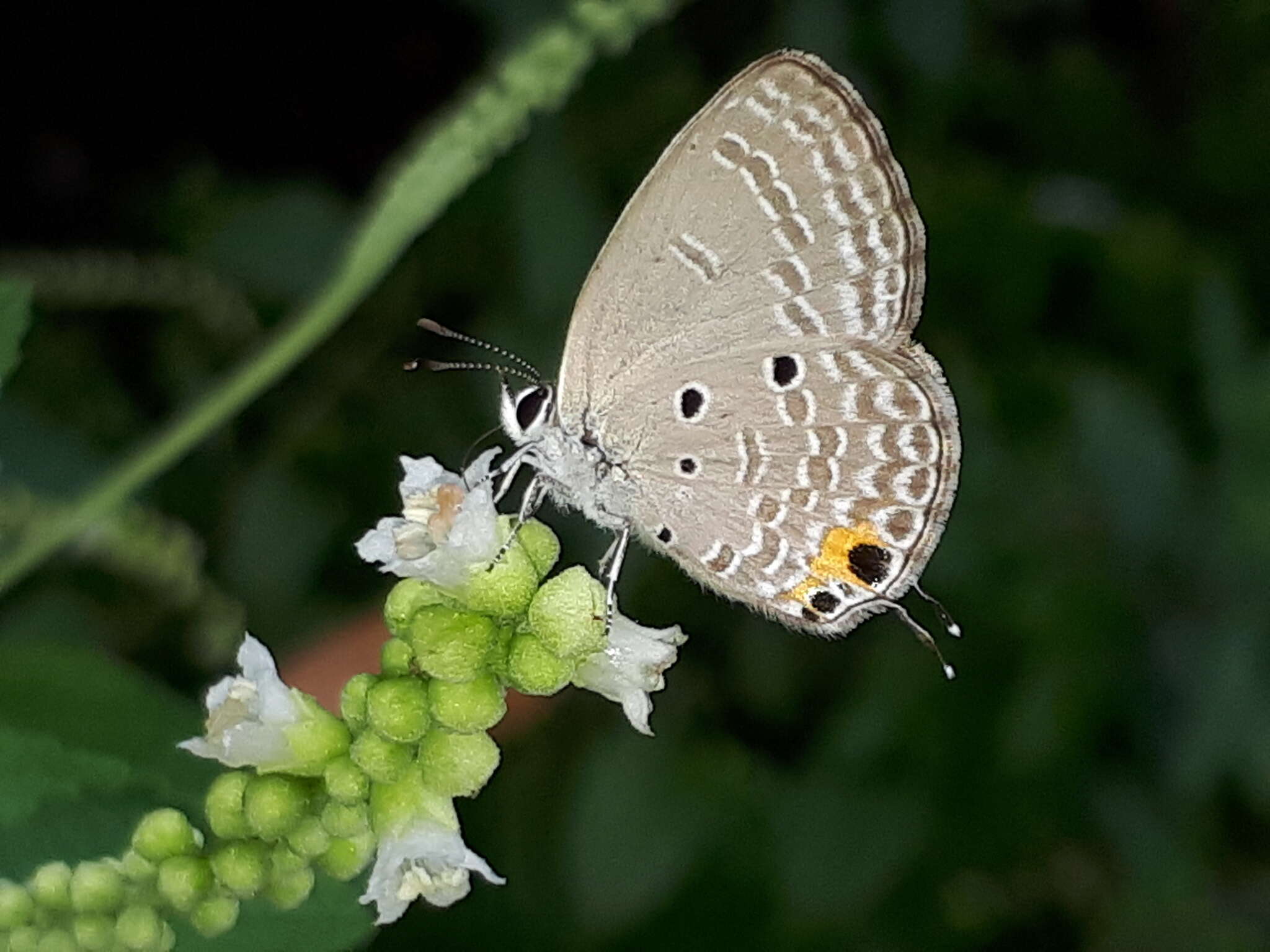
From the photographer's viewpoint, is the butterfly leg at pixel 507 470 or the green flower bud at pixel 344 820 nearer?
the green flower bud at pixel 344 820

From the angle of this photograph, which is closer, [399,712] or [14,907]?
[14,907]

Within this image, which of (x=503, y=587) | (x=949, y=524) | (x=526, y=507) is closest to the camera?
(x=503, y=587)

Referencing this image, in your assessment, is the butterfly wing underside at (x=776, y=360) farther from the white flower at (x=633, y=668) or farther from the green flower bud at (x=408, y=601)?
the green flower bud at (x=408, y=601)

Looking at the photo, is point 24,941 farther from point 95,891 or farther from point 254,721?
point 254,721

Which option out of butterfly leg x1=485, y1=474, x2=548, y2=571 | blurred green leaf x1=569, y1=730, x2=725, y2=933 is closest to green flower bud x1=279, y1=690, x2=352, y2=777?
butterfly leg x1=485, y1=474, x2=548, y2=571

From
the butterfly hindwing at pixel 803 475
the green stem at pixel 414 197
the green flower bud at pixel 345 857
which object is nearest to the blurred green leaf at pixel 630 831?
the butterfly hindwing at pixel 803 475

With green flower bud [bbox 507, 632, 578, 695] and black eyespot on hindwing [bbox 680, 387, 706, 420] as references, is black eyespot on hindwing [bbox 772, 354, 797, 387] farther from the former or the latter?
green flower bud [bbox 507, 632, 578, 695]

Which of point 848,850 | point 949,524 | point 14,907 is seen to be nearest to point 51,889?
point 14,907

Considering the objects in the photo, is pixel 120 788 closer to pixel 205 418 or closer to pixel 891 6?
pixel 205 418
